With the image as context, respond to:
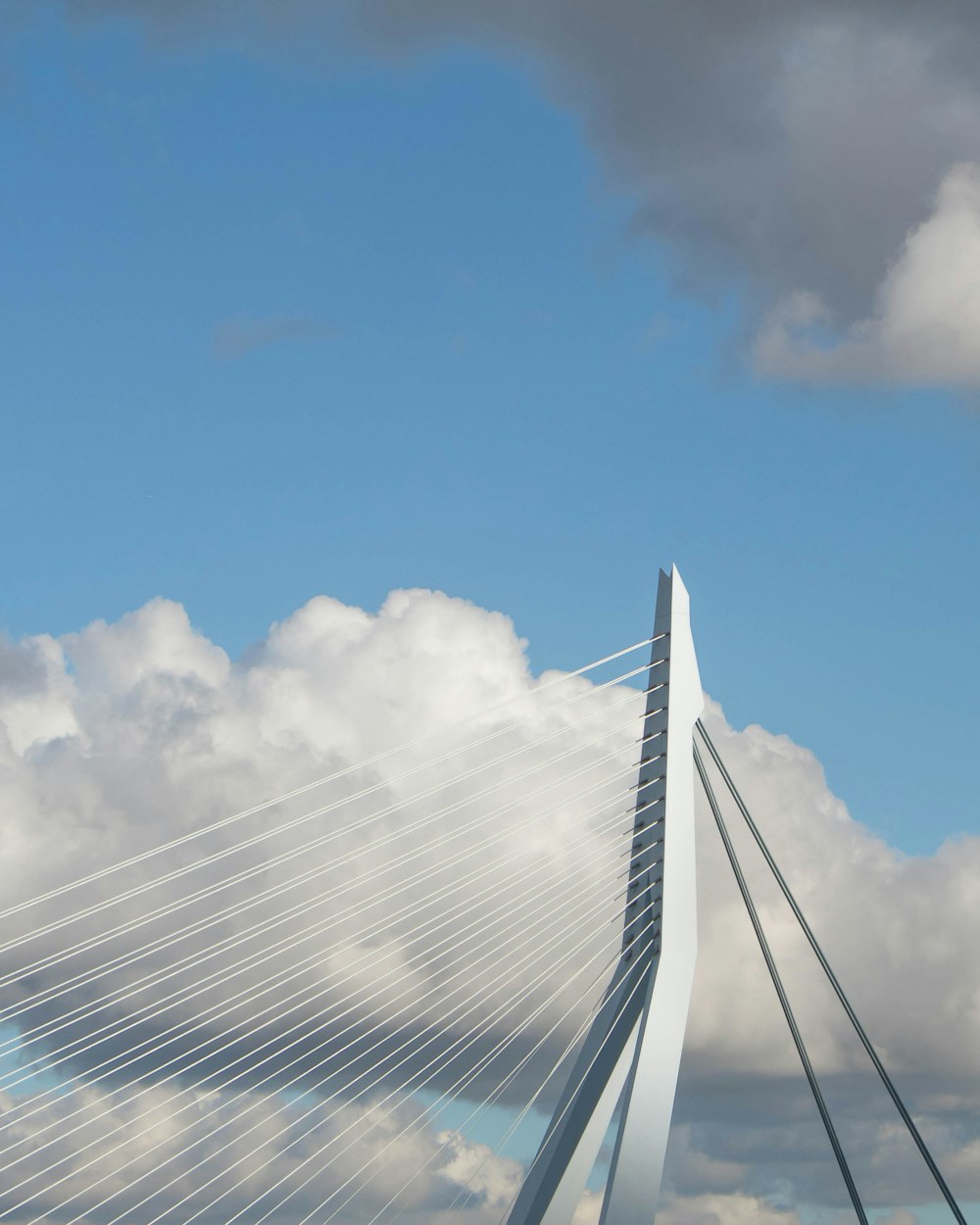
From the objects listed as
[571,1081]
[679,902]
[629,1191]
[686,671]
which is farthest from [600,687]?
[629,1191]

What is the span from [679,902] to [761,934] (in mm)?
2547

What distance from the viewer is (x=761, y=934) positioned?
23.3 meters

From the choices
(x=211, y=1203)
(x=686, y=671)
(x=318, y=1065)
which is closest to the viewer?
(x=211, y=1203)

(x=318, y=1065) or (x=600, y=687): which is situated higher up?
(x=600, y=687)

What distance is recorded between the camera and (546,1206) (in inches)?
788

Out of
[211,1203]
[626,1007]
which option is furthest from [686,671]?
[211,1203]

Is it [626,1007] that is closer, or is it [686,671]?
[626,1007]

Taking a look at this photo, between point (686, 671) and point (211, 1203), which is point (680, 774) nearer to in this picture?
point (686, 671)

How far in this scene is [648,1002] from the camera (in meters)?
20.7

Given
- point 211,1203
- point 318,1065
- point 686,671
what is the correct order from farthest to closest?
1. point 686,671
2. point 318,1065
3. point 211,1203

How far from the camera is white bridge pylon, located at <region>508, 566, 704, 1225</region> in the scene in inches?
778

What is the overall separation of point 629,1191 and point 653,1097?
119 cm

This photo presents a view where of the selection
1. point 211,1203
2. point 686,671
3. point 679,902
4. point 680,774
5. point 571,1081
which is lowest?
point 211,1203

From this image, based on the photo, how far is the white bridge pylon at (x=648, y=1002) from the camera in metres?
19.8
